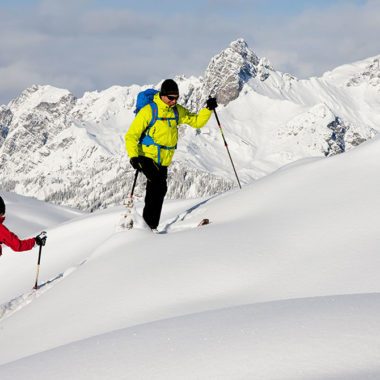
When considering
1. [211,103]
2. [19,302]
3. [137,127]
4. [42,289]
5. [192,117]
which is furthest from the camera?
[211,103]

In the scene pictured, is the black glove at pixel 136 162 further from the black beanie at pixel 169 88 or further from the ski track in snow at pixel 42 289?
the black beanie at pixel 169 88

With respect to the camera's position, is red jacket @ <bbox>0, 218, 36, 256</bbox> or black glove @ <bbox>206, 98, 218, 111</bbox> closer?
red jacket @ <bbox>0, 218, 36, 256</bbox>

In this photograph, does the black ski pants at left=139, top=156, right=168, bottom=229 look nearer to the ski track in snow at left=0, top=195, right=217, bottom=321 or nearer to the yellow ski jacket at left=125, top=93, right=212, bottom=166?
the yellow ski jacket at left=125, top=93, right=212, bottom=166

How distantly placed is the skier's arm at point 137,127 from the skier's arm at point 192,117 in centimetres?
79

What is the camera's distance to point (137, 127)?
831cm

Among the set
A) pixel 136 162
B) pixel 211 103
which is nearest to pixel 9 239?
pixel 136 162

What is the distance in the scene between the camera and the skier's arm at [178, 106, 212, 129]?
29.3 feet

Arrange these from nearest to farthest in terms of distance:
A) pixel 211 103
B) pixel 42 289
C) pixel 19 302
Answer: pixel 19 302, pixel 42 289, pixel 211 103

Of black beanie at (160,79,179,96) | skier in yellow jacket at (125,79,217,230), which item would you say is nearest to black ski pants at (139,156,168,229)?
skier in yellow jacket at (125,79,217,230)

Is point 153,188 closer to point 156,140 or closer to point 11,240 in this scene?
point 156,140

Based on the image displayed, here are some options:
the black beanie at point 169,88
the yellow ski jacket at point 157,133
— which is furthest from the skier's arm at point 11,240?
the black beanie at point 169,88

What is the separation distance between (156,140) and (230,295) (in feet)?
14.8

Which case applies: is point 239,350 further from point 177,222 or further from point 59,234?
point 59,234

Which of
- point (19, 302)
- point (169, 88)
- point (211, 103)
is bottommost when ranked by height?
point (19, 302)
